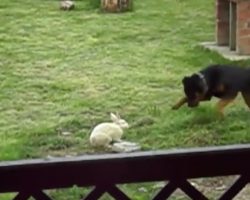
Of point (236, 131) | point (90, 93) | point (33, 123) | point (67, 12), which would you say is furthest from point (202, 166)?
point (67, 12)

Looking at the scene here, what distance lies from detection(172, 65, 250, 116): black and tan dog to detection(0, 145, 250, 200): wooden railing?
4266mm

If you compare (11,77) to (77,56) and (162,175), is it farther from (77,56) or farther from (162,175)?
(162,175)

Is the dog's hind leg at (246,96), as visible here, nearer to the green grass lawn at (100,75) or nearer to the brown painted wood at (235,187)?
the green grass lawn at (100,75)

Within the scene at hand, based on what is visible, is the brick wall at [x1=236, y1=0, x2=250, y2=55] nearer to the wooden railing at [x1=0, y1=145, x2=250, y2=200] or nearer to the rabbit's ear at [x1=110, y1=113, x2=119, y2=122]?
the rabbit's ear at [x1=110, y1=113, x2=119, y2=122]

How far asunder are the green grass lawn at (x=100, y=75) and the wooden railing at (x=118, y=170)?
3.46m

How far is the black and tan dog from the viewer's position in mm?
5762

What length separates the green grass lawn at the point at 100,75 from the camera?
540 centimetres

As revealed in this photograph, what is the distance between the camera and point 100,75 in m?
7.22

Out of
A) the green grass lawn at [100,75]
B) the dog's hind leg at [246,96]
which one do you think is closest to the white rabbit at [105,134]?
the green grass lawn at [100,75]

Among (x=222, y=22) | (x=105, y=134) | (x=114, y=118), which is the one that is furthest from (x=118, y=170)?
(x=222, y=22)

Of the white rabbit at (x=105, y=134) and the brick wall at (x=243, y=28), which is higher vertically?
the brick wall at (x=243, y=28)

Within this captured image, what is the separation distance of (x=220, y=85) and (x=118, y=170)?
443cm

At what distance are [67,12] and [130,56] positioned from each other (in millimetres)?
2666

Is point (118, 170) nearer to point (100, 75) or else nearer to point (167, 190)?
point (167, 190)
